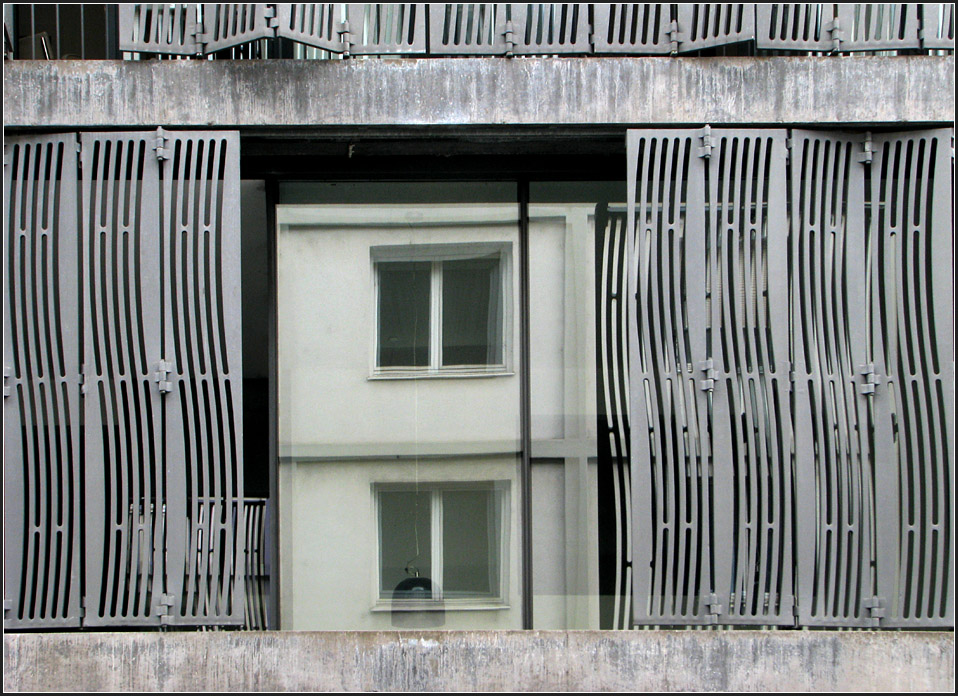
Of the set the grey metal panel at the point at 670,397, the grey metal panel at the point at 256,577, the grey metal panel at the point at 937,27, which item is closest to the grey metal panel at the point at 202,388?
the grey metal panel at the point at 256,577

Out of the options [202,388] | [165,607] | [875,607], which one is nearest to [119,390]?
[202,388]

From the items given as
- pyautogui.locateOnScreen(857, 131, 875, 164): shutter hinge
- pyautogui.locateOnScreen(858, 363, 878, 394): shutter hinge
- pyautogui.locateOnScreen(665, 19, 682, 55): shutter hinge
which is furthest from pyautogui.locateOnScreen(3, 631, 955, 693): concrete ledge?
pyautogui.locateOnScreen(665, 19, 682, 55): shutter hinge

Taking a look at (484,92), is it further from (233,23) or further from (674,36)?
(233,23)

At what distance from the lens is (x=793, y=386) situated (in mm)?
8391

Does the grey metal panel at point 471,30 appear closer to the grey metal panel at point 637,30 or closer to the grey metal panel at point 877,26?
the grey metal panel at point 637,30

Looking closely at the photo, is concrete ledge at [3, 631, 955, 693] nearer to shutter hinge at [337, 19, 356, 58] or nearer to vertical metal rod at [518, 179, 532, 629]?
vertical metal rod at [518, 179, 532, 629]

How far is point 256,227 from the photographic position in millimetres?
9039

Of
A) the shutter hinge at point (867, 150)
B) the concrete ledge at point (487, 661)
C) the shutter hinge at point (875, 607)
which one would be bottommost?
the concrete ledge at point (487, 661)

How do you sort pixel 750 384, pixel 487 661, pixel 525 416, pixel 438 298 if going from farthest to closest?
1. pixel 438 298
2. pixel 525 416
3. pixel 750 384
4. pixel 487 661

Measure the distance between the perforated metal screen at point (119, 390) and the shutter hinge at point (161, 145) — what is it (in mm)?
11

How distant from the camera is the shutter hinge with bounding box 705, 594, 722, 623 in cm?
820

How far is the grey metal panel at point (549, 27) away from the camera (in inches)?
337

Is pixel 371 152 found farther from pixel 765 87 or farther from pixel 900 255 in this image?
pixel 900 255

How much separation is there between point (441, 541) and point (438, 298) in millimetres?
1882
